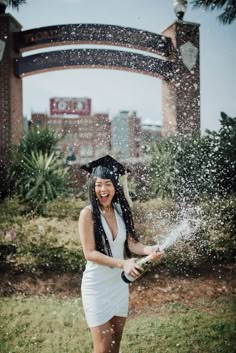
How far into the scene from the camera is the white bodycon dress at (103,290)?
1.98 metres

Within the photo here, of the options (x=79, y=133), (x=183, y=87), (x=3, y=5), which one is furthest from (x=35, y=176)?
(x=79, y=133)

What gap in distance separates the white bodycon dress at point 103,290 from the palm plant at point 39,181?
3326 mm

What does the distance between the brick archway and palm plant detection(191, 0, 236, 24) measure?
62 cm

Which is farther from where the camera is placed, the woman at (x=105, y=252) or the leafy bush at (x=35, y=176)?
the leafy bush at (x=35, y=176)

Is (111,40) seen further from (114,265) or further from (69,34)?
(114,265)

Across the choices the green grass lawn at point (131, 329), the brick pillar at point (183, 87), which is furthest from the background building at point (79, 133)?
the green grass lawn at point (131, 329)

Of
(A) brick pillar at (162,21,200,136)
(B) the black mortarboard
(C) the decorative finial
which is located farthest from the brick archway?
(B) the black mortarboard

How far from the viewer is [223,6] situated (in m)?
4.36

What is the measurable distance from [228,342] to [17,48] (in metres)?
5.12

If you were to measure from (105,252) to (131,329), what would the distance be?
1.40m

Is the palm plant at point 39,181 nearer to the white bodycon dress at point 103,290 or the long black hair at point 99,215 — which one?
the long black hair at point 99,215

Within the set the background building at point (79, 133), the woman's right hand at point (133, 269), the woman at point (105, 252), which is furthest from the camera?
the background building at point (79, 133)

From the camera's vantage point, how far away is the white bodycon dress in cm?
198

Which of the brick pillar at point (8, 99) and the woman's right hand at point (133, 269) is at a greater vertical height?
the brick pillar at point (8, 99)
